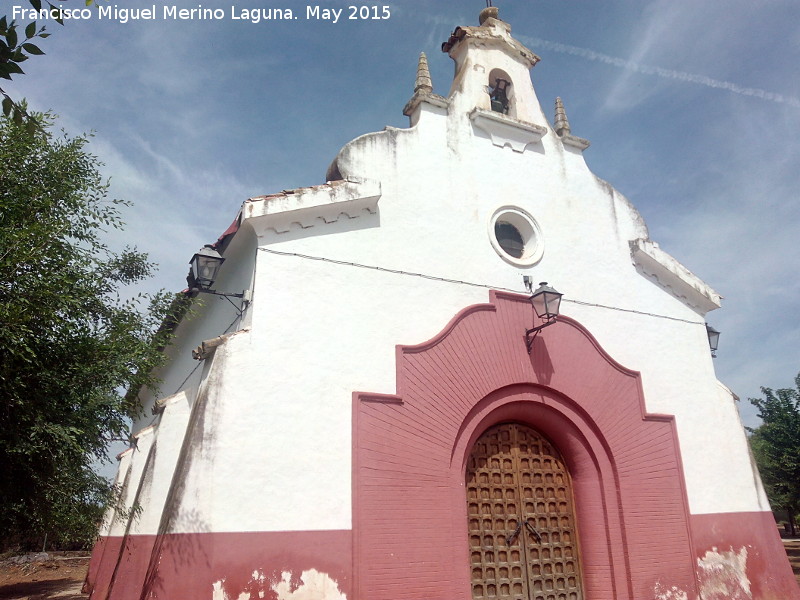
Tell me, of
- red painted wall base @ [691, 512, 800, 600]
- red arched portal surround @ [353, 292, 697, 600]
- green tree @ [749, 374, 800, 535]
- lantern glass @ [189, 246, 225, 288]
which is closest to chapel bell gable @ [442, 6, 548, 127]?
red arched portal surround @ [353, 292, 697, 600]

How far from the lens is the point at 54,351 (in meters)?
6.34

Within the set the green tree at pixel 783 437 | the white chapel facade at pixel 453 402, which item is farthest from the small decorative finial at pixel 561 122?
the green tree at pixel 783 437

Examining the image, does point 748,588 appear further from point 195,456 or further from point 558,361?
point 195,456

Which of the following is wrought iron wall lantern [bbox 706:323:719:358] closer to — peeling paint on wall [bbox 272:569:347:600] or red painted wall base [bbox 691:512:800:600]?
red painted wall base [bbox 691:512:800:600]

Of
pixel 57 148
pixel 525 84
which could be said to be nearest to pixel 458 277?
pixel 525 84

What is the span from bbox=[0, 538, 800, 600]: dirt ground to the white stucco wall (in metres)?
6.79

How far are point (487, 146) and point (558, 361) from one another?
12.4ft

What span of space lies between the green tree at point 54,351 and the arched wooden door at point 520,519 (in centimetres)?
463

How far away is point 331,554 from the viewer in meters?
7.02

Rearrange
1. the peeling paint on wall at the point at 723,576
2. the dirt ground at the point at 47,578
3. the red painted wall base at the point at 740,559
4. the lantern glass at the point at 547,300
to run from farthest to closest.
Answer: the dirt ground at the point at 47,578
the red painted wall base at the point at 740,559
the peeling paint on wall at the point at 723,576
the lantern glass at the point at 547,300

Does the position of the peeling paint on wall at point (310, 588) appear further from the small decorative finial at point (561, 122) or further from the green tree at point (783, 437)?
the green tree at point (783, 437)

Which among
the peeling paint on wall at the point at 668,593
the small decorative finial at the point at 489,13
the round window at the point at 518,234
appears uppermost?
the small decorative finial at the point at 489,13

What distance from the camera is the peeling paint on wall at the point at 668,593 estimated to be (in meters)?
8.72

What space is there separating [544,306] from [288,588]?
507 centimetres
